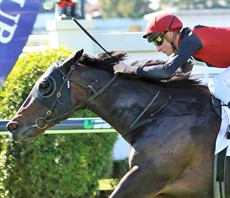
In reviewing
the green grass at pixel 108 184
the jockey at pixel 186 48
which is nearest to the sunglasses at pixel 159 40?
the jockey at pixel 186 48

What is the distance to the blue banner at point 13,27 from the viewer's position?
8.22 metres

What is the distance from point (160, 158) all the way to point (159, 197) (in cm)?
29

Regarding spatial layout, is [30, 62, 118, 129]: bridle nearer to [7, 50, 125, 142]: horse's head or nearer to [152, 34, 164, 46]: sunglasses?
[7, 50, 125, 142]: horse's head

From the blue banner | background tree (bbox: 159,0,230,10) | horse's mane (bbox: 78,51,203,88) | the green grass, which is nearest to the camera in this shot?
horse's mane (bbox: 78,51,203,88)

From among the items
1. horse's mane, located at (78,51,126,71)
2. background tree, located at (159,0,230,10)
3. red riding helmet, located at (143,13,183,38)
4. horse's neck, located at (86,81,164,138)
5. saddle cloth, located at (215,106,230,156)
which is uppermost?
red riding helmet, located at (143,13,183,38)

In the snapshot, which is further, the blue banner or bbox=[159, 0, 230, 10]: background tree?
bbox=[159, 0, 230, 10]: background tree

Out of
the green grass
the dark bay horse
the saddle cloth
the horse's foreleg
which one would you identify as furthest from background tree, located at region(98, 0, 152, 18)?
the horse's foreleg

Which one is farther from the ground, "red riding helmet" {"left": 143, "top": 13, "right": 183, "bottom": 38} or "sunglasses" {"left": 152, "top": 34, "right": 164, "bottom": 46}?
"red riding helmet" {"left": 143, "top": 13, "right": 183, "bottom": 38}

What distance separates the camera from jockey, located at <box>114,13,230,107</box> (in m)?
5.97

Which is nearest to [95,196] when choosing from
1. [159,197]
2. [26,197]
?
[26,197]

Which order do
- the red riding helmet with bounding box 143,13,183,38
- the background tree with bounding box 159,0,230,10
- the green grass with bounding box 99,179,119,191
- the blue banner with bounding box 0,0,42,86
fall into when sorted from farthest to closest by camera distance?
1. the background tree with bounding box 159,0,230,10
2. the green grass with bounding box 99,179,119,191
3. the blue banner with bounding box 0,0,42,86
4. the red riding helmet with bounding box 143,13,183,38

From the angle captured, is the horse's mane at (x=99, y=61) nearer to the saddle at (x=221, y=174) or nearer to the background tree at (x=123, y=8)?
the saddle at (x=221, y=174)

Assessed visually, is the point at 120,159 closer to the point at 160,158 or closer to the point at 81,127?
the point at 81,127

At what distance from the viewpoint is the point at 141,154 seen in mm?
6020
